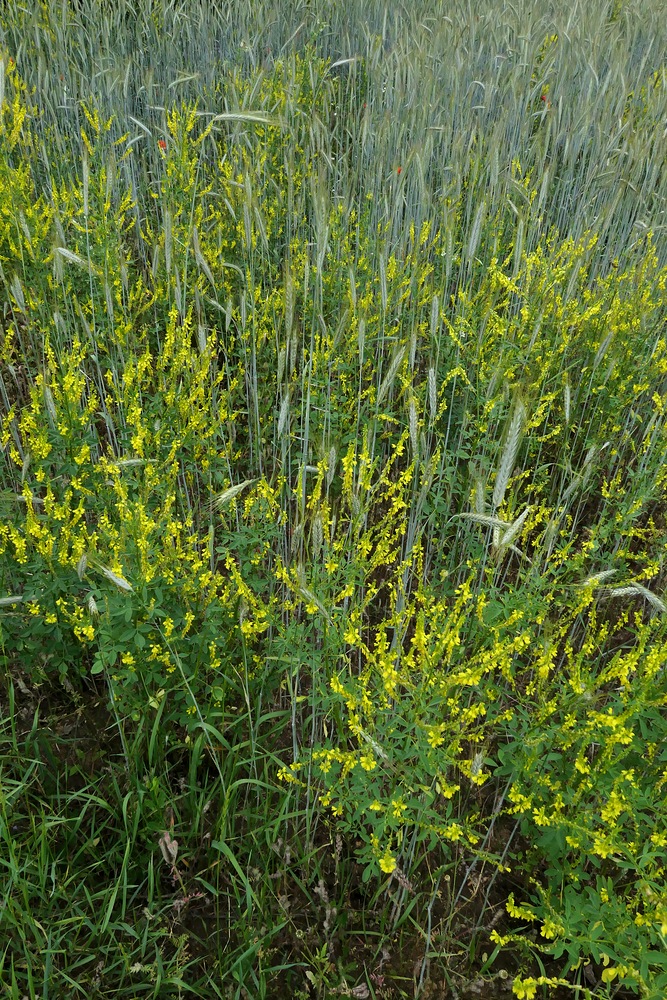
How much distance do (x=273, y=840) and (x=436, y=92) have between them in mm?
3296

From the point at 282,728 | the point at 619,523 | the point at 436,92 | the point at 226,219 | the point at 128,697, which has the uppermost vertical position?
the point at 436,92

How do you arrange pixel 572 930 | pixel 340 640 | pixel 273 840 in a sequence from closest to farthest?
pixel 572 930 < pixel 340 640 < pixel 273 840

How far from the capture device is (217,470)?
1.83 m

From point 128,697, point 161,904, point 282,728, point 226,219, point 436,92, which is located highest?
point 436,92

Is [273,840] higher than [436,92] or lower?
lower

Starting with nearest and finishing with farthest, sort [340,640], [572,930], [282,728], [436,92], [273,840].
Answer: [572,930], [340,640], [273,840], [282,728], [436,92]

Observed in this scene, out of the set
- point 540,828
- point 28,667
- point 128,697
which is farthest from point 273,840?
point 28,667

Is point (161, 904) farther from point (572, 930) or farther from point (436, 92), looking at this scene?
point (436, 92)

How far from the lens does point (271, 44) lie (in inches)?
170

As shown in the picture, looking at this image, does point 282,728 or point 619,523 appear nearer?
point 282,728

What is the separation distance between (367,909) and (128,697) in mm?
695

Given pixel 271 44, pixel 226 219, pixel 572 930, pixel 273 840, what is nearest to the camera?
pixel 572 930

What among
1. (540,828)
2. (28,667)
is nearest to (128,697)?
(28,667)

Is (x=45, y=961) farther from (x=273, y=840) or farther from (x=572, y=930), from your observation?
(x=572, y=930)
